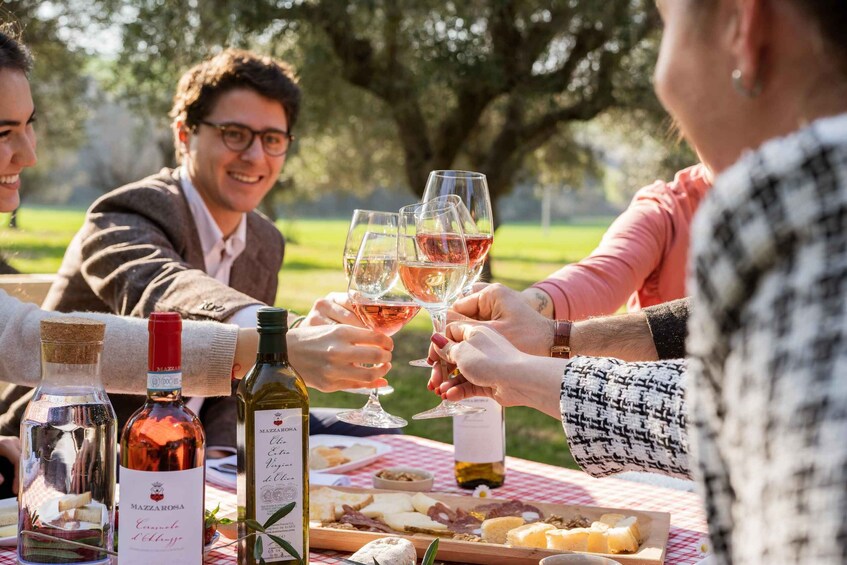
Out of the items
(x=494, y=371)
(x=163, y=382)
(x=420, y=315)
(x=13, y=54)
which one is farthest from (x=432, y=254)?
(x=420, y=315)

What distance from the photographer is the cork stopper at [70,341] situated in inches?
63.9

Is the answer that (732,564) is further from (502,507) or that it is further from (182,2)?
(182,2)

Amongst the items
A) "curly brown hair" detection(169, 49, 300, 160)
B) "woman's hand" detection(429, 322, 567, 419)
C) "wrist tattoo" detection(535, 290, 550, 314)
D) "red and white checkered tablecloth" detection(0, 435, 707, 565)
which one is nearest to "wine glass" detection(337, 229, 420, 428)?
"woman's hand" detection(429, 322, 567, 419)

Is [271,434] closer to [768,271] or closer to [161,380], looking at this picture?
[161,380]

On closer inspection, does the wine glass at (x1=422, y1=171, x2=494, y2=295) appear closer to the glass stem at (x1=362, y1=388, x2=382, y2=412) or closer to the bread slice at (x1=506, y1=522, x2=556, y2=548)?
the glass stem at (x1=362, y1=388, x2=382, y2=412)

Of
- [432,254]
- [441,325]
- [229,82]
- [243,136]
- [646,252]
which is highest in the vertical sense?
[229,82]

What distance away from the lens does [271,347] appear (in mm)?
1610

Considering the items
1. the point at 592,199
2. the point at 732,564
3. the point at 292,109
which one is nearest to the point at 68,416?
the point at 732,564

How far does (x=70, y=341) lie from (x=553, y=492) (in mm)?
1299

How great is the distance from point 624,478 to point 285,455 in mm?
1327

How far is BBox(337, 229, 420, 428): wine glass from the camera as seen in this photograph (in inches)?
81.4

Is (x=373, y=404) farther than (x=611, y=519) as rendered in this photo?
Yes

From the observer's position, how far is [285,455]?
1622 mm

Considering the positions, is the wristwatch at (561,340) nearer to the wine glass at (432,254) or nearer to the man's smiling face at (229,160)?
the wine glass at (432,254)
